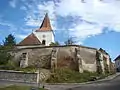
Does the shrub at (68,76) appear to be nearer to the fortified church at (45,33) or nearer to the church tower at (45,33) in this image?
the fortified church at (45,33)

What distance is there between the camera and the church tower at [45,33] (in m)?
76.8

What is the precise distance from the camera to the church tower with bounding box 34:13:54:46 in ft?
252

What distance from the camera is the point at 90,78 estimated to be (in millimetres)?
31516

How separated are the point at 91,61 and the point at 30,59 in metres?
10.1

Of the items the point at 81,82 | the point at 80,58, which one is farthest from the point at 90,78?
the point at 80,58

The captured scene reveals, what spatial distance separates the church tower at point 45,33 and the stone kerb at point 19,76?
146 ft

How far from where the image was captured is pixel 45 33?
77.7 m

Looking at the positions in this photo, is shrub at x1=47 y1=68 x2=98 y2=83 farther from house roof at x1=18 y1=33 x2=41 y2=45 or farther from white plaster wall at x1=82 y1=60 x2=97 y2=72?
house roof at x1=18 y1=33 x2=41 y2=45

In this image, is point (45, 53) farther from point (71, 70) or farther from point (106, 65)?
point (106, 65)

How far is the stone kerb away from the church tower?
44.6m

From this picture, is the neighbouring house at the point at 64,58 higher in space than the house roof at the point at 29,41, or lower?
lower

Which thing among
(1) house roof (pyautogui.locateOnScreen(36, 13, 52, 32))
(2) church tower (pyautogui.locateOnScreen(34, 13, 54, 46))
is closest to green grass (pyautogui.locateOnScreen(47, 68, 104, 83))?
(2) church tower (pyautogui.locateOnScreen(34, 13, 54, 46))

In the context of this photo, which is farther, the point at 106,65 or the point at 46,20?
the point at 46,20

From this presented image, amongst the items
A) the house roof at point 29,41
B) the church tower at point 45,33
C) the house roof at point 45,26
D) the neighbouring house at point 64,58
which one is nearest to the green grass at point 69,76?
the neighbouring house at point 64,58
